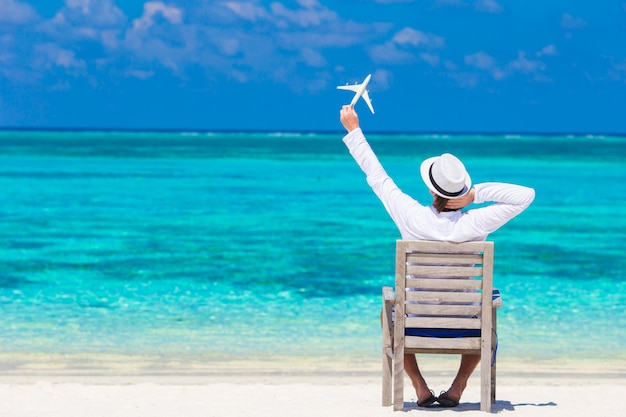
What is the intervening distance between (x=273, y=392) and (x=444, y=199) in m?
1.81

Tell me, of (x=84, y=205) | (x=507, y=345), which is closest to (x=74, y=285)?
(x=507, y=345)

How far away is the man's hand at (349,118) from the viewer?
4.69 meters

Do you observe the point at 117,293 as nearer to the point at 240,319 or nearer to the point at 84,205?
the point at 240,319

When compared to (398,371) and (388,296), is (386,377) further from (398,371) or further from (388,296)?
(388,296)

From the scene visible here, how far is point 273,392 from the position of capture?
5824mm

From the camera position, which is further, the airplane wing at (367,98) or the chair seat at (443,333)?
the chair seat at (443,333)

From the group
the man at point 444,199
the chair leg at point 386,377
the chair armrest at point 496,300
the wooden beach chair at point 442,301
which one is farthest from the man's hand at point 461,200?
the chair leg at point 386,377

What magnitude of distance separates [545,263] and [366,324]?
5.18 meters

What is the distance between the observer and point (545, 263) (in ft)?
43.1

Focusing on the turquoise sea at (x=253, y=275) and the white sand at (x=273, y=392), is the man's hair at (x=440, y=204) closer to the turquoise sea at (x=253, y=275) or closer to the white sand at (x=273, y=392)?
the white sand at (x=273, y=392)

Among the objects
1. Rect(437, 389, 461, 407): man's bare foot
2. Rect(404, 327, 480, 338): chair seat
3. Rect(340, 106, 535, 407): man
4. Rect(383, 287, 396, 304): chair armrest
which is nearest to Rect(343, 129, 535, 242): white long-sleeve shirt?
Rect(340, 106, 535, 407): man

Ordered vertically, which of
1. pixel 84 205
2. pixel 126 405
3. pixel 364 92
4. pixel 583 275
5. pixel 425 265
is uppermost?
pixel 84 205

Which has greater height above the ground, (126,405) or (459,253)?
(459,253)

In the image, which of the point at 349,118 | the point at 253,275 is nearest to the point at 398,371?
the point at 349,118
